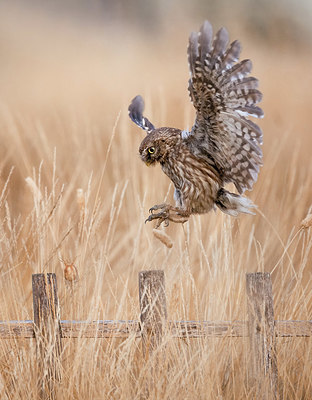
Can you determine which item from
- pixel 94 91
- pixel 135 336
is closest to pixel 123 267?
pixel 135 336

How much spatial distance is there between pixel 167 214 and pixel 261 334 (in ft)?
2.56

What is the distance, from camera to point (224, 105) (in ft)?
9.80

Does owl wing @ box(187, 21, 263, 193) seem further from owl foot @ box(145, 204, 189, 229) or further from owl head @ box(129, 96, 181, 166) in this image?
owl foot @ box(145, 204, 189, 229)

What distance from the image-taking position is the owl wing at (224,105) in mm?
2855

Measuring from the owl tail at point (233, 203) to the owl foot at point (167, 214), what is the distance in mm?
261

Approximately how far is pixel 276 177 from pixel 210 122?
275 centimetres

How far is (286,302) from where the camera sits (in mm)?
3635

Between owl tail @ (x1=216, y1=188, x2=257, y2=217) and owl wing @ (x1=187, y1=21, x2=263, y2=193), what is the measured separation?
Answer: 73 mm

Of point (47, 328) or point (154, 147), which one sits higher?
point (154, 147)

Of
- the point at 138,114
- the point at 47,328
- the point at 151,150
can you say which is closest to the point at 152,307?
the point at 47,328

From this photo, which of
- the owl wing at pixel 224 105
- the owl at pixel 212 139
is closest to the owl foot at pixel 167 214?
the owl at pixel 212 139

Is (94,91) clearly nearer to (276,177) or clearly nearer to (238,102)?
(276,177)

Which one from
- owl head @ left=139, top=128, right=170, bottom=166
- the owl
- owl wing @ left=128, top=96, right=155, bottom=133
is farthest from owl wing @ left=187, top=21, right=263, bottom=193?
owl wing @ left=128, top=96, right=155, bottom=133

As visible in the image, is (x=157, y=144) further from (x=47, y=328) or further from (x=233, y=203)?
(x=47, y=328)
